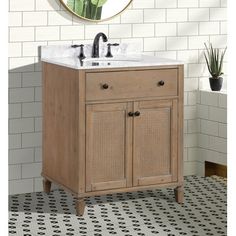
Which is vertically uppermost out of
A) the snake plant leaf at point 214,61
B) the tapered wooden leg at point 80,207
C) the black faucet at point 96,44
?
the black faucet at point 96,44

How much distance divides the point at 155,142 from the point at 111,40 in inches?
40.8

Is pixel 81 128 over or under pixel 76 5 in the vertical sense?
under

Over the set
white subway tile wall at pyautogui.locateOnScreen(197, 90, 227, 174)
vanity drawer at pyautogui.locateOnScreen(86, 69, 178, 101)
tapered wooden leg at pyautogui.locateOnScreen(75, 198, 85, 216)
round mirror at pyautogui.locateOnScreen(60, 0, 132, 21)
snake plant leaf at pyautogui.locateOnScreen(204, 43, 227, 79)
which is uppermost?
round mirror at pyautogui.locateOnScreen(60, 0, 132, 21)

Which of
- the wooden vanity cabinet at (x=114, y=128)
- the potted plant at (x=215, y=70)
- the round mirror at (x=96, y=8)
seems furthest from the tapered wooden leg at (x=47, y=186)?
the potted plant at (x=215, y=70)

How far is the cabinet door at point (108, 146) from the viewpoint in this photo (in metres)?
4.33

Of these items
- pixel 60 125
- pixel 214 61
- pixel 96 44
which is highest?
pixel 96 44

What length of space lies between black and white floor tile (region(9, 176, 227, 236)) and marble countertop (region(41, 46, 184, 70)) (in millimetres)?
1009

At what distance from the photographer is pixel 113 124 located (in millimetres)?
4398

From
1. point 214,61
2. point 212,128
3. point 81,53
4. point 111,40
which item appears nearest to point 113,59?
point 81,53

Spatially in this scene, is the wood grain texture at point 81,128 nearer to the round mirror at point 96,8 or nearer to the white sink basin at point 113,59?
the white sink basin at point 113,59

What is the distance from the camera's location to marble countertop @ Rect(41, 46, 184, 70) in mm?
4324

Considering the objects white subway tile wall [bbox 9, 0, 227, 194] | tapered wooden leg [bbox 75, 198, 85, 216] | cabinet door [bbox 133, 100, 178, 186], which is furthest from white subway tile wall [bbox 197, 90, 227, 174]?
tapered wooden leg [bbox 75, 198, 85, 216]

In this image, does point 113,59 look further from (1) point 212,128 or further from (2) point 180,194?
(1) point 212,128

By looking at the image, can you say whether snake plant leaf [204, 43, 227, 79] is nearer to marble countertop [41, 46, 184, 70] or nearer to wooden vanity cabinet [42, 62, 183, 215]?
marble countertop [41, 46, 184, 70]
